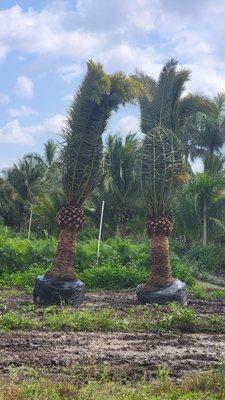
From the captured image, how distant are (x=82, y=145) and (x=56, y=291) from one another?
369 centimetres

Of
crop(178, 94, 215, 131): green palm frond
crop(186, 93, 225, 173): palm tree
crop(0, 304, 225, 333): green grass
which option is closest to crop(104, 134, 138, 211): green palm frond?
crop(186, 93, 225, 173): palm tree

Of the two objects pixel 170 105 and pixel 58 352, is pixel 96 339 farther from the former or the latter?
pixel 170 105

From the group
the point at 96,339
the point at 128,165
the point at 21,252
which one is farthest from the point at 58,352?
the point at 128,165

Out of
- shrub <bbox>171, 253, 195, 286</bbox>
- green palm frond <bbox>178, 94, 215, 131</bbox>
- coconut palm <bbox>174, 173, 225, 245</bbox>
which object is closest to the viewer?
green palm frond <bbox>178, 94, 215, 131</bbox>

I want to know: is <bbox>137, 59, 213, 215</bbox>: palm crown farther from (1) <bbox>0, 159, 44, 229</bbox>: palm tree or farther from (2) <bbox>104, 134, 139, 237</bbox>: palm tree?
(1) <bbox>0, 159, 44, 229</bbox>: palm tree

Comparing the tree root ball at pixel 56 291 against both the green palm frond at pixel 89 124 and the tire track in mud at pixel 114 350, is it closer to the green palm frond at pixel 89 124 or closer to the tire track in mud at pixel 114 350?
the green palm frond at pixel 89 124

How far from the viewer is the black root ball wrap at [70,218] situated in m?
14.4

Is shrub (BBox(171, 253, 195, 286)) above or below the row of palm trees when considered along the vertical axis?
below

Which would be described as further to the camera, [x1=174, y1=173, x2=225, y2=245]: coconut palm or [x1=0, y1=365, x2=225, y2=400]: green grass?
[x1=174, y1=173, x2=225, y2=245]: coconut palm

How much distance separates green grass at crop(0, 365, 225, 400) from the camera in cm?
523

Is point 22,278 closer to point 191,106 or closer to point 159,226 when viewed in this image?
point 159,226

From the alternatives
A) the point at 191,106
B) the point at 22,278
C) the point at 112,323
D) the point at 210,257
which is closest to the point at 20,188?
the point at 210,257

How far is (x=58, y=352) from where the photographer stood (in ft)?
26.5

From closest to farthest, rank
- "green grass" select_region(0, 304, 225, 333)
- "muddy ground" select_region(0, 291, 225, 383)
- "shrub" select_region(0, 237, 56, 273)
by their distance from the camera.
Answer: "muddy ground" select_region(0, 291, 225, 383)
"green grass" select_region(0, 304, 225, 333)
"shrub" select_region(0, 237, 56, 273)
